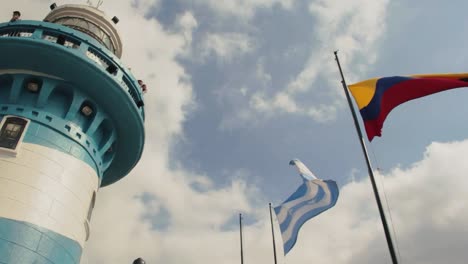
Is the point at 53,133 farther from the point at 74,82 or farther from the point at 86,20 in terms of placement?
the point at 86,20

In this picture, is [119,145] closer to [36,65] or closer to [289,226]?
[36,65]

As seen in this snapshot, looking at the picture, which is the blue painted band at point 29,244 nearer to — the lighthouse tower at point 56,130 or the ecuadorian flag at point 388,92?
the lighthouse tower at point 56,130

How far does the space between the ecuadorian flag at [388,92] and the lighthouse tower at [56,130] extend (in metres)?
11.7

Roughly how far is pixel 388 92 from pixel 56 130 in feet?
45.4

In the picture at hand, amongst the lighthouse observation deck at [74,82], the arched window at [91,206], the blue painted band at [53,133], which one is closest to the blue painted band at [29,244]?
the arched window at [91,206]

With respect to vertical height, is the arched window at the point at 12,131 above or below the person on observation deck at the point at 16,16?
below

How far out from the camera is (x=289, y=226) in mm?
20250

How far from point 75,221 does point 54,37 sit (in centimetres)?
903

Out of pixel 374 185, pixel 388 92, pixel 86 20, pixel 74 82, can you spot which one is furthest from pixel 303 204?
pixel 86 20

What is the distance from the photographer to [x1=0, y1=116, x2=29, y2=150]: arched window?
15229 millimetres

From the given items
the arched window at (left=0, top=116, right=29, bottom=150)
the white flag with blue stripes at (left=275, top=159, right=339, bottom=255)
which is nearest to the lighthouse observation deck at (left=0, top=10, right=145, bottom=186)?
the arched window at (left=0, top=116, right=29, bottom=150)

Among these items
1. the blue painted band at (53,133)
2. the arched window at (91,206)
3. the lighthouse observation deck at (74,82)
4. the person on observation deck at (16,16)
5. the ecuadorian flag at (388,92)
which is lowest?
the arched window at (91,206)

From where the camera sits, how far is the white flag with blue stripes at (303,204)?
19395 mm

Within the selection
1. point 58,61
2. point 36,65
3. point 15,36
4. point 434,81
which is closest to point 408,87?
point 434,81
